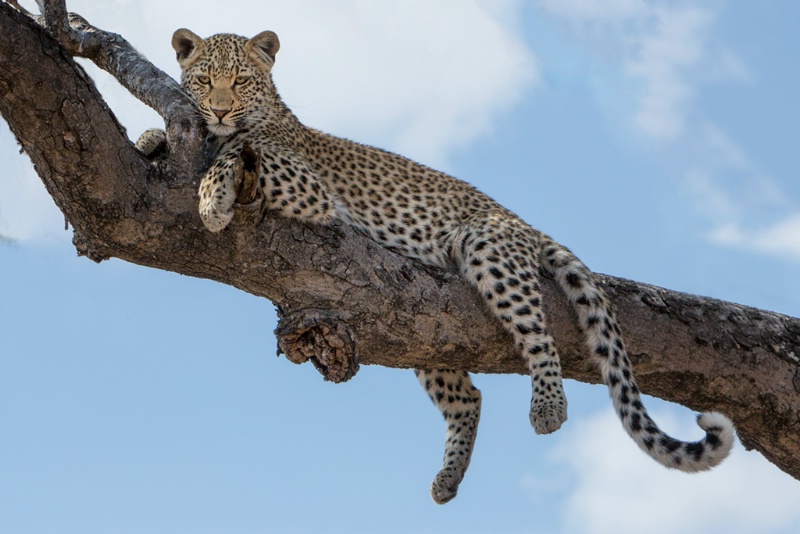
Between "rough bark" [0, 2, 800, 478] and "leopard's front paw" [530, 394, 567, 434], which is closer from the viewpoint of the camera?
"rough bark" [0, 2, 800, 478]

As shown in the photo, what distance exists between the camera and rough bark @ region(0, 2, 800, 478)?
6.30 meters

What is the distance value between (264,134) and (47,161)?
2.08 meters

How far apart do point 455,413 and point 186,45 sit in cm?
375

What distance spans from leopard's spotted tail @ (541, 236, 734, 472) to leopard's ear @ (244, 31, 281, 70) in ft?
9.87

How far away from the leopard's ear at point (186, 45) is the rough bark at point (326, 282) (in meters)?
0.27

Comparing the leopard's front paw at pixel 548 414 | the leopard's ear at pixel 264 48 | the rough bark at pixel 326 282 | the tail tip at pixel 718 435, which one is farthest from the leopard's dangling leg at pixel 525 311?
the leopard's ear at pixel 264 48

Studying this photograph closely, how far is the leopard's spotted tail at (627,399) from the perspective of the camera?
739cm

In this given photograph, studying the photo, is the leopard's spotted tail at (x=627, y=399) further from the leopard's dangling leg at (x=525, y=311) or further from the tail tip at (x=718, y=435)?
the leopard's dangling leg at (x=525, y=311)

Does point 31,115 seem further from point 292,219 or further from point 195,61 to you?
point 195,61

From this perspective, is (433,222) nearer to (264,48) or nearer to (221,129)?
(221,129)

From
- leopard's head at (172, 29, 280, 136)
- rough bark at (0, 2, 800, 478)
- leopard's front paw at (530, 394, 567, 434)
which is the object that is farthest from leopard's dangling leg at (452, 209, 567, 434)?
leopard's head at (172, 29, 280, 136)

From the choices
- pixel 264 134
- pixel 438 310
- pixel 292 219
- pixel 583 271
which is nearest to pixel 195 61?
pixel 264 134

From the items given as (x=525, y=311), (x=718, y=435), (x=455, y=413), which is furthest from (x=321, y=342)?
(x=718, y=435)

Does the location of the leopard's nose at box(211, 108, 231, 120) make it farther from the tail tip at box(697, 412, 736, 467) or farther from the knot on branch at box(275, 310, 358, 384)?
the tail tip at box(697, 412, 736, 467)
